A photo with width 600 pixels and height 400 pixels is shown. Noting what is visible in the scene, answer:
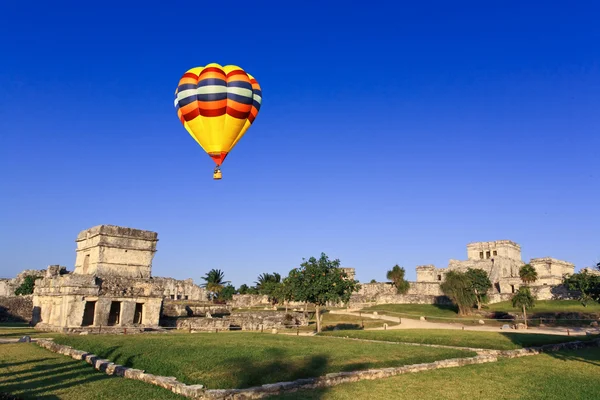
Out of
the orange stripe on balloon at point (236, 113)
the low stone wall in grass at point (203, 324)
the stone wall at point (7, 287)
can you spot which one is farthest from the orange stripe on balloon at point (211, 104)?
the stone wall at point (7, 287)

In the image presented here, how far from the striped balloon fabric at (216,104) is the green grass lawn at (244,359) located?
1070 cm

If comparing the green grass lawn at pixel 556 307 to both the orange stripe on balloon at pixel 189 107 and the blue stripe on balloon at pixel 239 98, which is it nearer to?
the blue stripe on balloon at pixel 239 98

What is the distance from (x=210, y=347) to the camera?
16.9 meters

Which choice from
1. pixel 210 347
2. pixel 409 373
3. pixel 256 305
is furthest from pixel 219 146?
pixel 256 305

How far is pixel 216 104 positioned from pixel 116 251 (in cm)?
1658

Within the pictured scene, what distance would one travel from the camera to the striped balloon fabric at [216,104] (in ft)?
72.3

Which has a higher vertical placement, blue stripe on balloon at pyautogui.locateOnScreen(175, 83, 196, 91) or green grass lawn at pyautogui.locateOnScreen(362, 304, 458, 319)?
blue stripe on balloon at pyautogui.locateOnScreen(175, 83, 196, 91)

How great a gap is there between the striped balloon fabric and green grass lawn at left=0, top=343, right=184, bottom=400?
12533mm

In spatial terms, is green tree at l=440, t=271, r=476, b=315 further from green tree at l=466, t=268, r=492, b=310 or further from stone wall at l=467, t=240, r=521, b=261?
stone wall at l=467, t=240, r=521, b=261

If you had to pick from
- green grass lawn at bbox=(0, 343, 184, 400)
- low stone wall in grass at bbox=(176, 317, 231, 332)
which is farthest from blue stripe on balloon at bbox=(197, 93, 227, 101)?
low stone wall in grass at bbox=(176, 317, 231, 332)

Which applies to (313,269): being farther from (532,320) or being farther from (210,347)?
(532,320)

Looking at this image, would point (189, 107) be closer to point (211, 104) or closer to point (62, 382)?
point (211, 104)

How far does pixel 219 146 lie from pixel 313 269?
503 inches

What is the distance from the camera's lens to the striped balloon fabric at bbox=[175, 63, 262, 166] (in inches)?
867
